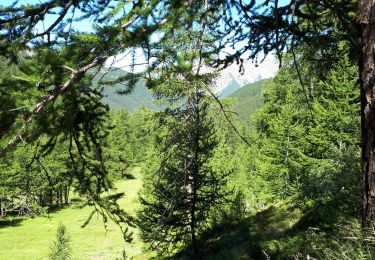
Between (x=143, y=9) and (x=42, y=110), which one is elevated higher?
(x=143, y=9)

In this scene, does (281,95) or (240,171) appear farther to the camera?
(240,171)

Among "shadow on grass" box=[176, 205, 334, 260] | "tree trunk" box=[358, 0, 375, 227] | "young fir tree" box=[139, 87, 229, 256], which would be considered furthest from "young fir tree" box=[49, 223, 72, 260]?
"tree trunk" box=[358, 0, 375, 227]


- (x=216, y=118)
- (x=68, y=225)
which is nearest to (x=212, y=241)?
(x=216, y=118)

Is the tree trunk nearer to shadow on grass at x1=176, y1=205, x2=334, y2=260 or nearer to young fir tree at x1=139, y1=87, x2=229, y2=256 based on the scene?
young fir tree at x1=139, y1=87, x2=229, y2=256

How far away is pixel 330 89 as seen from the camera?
21328 millimetres

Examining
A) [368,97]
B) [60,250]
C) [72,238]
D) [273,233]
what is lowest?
[72,238]

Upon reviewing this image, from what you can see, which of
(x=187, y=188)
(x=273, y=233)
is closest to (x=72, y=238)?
(x=273, y=233)

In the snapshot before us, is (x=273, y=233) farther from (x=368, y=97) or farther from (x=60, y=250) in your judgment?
(x=60, y=250)

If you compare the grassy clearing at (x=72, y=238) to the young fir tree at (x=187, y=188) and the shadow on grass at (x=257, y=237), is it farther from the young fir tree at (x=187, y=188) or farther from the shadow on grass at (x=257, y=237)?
the young fir tree at (x=187, y=188)

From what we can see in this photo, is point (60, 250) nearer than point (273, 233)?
No

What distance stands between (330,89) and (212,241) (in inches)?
446

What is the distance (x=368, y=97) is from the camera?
3.40 metres

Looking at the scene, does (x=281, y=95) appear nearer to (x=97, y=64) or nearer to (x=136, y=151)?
(x=97, y=64)

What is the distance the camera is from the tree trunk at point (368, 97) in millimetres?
3346
